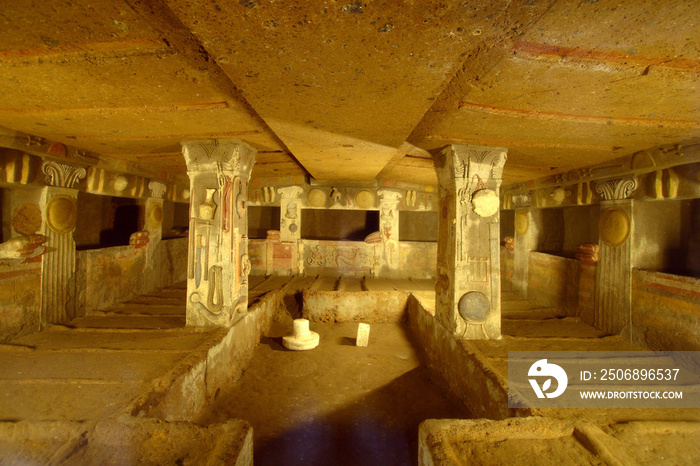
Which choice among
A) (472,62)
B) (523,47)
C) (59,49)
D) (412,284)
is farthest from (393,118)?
(412,284)

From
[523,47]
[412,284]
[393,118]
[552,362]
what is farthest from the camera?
[412,284]

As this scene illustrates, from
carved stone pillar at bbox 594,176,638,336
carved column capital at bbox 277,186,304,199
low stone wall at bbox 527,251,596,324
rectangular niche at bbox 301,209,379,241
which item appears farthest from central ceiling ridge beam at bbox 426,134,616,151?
Answer: rectangular niche at bbox 301,209,379,241

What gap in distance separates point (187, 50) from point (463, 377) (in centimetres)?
391

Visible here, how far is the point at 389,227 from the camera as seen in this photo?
853 cm

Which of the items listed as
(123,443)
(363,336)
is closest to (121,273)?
(363,336)

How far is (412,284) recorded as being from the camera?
7734mm

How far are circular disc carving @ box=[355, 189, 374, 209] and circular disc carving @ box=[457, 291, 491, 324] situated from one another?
484cm

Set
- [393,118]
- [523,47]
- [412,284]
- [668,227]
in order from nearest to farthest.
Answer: [523,47]
[393,118]
[668,227]
[412,284]

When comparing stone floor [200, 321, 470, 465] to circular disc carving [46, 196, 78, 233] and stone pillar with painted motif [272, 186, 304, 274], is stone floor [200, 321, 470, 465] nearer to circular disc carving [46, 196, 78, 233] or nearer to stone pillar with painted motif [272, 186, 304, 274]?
stone pillar with painted motif [272, 186, 304, 274]

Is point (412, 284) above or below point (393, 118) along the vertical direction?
below

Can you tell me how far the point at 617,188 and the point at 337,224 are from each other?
20.7 ft

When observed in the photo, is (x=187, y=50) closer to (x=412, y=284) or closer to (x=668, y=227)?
(x=668, y=227)

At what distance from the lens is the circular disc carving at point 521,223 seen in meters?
6.84

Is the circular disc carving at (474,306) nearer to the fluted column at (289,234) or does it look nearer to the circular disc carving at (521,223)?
the circular disc carving at (521,223)
